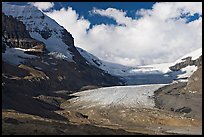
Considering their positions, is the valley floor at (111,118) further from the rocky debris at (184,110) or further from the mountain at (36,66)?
the mountain at (36,66)

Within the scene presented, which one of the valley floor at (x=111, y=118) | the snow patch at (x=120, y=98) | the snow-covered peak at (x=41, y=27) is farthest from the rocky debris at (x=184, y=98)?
the snow-covered peak at (x=41, y=27)

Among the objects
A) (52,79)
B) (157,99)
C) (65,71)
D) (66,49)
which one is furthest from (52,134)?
(66,49)

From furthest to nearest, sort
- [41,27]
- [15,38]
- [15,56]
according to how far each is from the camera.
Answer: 1. [41,27]
2. [15,38]
3. [15,56]

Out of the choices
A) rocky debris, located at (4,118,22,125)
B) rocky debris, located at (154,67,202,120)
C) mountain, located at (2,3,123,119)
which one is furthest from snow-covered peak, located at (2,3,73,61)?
rocky debris, located at (4,118,22,125)

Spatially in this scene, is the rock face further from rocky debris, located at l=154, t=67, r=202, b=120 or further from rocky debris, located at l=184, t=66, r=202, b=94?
rocky debris, located at l=184, t=66, r=202, b=94

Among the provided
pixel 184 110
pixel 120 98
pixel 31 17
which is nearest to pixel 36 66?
pixel 120 98

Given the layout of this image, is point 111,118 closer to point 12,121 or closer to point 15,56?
point 12,121

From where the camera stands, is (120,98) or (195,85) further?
(195,85)

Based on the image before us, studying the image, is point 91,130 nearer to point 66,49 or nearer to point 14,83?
point 14,83
